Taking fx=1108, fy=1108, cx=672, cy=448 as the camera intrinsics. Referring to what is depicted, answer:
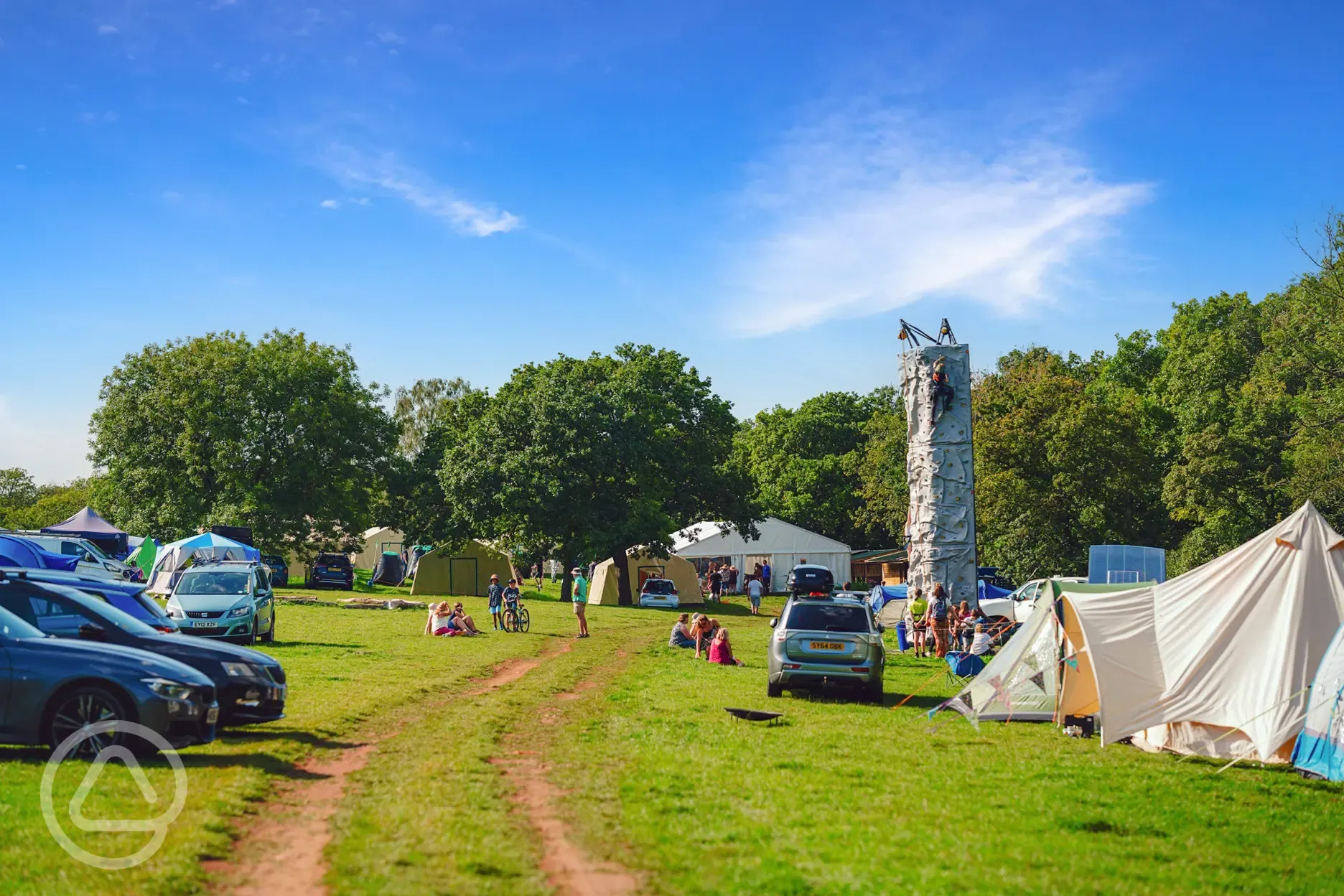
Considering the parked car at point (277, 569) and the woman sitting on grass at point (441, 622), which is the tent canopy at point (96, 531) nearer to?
the parked car at point (277, 569)

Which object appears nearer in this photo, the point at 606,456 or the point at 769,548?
the point at 606,456

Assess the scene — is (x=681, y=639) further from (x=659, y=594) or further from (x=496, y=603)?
(x=659, y=594)

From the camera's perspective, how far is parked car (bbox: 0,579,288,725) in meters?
11.7

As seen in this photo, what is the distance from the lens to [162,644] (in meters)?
12.0

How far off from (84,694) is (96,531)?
36.2 m

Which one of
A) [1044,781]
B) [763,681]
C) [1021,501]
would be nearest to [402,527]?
[1021,501]

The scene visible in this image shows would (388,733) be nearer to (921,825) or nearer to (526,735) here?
(526,735)

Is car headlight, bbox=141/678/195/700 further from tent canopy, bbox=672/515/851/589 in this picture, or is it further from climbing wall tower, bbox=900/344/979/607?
tent canopy, bbox=672/515/851/589

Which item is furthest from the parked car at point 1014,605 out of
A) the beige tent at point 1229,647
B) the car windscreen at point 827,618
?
the beige tent at point 1229,647

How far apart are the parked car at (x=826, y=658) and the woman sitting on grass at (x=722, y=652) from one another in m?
5.58

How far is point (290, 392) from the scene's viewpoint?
50969 mm

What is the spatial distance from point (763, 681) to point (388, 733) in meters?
8.86

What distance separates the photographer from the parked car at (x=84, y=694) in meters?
9.80

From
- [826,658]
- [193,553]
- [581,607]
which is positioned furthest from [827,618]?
[193,553]
